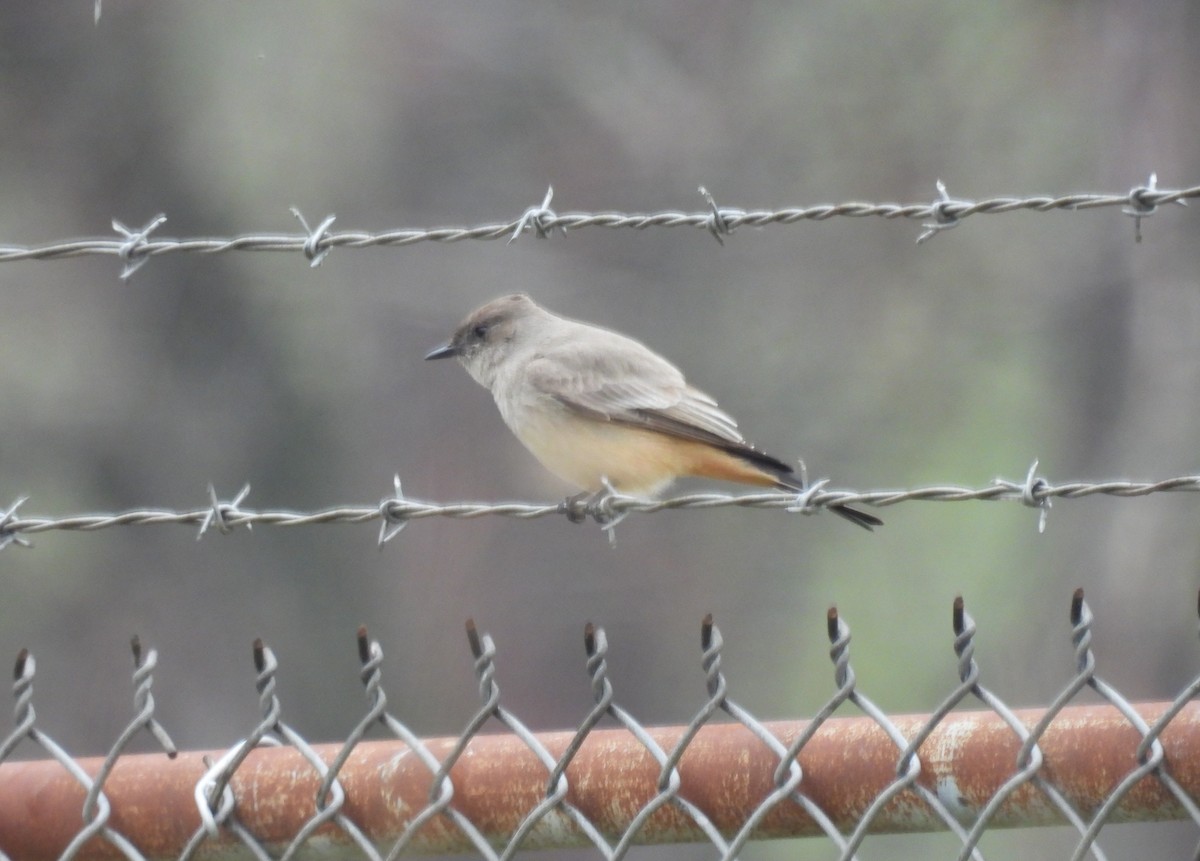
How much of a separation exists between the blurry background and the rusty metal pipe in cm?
921

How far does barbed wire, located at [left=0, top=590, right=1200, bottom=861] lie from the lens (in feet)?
7.01

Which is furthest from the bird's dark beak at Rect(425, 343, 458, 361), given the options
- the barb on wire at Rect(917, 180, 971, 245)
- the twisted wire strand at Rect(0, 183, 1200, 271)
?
the barb on wire at Rect(917, 180, 971, 245)

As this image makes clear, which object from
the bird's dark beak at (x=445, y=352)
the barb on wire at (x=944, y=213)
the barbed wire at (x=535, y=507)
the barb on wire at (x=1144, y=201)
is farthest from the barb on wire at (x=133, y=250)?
the bird's dark beak at (x=445, y=352)

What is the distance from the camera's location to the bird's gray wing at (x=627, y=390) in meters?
4.83

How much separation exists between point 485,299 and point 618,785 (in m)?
9.73

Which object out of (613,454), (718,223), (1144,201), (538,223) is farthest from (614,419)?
(1144,201)

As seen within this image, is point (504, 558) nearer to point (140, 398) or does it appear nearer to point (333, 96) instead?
point (140, 398)

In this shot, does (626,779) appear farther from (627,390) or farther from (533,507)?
(627,390)

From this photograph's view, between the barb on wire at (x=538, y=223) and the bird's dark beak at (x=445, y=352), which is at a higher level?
the bird's dark beak at (x=445, y=352)

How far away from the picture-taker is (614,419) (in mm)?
4910

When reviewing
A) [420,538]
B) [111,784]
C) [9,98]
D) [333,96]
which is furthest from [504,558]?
[111,784]

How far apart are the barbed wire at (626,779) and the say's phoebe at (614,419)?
2283 mm

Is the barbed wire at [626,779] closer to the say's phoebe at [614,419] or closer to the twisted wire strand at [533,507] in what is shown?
the twisted wire strand at [533,507]

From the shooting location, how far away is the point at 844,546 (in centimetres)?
1253
